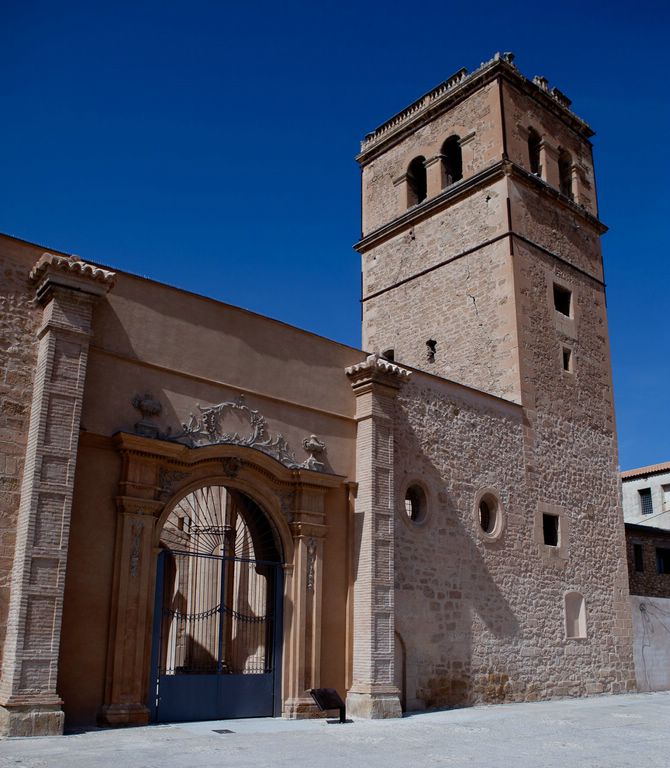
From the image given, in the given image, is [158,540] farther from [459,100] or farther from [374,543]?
[459,100]

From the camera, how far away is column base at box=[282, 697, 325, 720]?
11516mm

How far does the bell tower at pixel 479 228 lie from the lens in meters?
18.1

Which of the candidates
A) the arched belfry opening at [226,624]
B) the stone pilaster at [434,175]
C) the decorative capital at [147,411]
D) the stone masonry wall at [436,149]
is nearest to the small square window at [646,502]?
the stone masonry wall at [436,149]

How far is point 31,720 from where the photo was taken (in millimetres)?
8836

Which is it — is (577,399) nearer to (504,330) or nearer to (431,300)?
(504,330)

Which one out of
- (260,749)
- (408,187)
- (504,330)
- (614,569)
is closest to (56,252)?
(260,749)

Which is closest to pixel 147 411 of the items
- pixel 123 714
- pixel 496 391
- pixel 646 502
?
pixel 123 714

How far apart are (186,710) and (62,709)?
1862mm

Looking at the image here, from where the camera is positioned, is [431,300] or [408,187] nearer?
[431,300]

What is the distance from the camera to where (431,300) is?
19531mm

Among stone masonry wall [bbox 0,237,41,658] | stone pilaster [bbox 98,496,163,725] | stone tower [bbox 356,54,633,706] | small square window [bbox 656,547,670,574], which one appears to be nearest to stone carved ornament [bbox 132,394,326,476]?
stone pilaster [bbox 98,496,163,725]

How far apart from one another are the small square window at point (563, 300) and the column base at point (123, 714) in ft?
43.4

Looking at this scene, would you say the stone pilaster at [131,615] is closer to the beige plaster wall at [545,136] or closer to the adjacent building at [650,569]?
the adjacent building at [650,569]

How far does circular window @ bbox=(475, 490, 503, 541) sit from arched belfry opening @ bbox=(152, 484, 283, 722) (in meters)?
4.55
